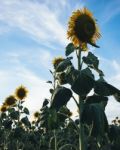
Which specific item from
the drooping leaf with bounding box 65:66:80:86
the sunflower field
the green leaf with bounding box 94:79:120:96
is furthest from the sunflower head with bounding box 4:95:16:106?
the green leaf with bounding box 94:79:120:96

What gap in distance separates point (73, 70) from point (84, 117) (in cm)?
70

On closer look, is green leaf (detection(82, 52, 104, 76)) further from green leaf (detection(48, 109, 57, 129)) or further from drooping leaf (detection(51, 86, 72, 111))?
green leaf (detection(48, 109, 57, 129))

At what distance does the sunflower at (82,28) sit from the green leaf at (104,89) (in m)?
0.92

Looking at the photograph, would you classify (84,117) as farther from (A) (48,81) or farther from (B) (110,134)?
(A) (48,81)

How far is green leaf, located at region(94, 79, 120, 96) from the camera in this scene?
5.40m

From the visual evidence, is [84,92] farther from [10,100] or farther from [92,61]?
[10,100]

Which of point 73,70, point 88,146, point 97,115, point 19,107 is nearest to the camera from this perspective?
point 97,115

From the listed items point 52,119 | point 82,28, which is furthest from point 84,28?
point 52,119

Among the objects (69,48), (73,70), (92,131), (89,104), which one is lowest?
(92,131)

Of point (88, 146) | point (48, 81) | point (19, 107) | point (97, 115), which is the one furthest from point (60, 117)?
point (19, 107)

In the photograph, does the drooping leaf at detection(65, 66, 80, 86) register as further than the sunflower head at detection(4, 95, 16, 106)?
No

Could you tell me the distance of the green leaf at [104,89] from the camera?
17.7ft

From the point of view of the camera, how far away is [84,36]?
6320mm

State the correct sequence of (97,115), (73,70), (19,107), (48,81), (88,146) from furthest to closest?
(19,107) → (48,81) → (88,146) → (73,70) → (97,115)
